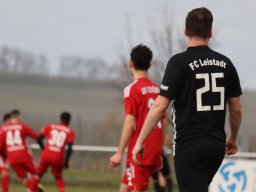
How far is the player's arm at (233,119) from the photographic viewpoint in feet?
23.9

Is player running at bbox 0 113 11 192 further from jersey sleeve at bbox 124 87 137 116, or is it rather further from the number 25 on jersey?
the number 25 on jersey

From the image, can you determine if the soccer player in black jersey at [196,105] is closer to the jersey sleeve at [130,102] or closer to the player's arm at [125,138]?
the player's arm at [125,138]

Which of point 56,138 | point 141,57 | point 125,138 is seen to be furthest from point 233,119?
point 56,138

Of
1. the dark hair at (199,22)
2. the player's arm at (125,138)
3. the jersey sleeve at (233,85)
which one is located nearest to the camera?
the dark hair at (199,22)

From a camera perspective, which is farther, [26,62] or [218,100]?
[26,62]

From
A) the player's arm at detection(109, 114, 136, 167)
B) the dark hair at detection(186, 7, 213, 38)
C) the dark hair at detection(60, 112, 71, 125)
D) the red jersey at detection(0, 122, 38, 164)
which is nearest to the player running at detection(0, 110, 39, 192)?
the red jersey at detection(0, 122, 38, 164)

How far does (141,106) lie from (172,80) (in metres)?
2.96

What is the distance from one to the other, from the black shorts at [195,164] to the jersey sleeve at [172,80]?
0.45 meters

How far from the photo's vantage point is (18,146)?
17.7 m

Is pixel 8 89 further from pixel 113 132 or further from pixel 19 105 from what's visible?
pixel 113 132

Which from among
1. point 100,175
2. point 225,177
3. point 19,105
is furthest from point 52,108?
point 225,177

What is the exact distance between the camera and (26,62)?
44625mm

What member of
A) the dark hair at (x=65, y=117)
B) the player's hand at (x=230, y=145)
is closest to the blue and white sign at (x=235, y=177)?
the dark hair at (x=65, y=117)

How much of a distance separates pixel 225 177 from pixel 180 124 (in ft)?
27.1
